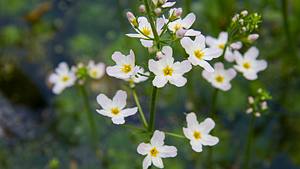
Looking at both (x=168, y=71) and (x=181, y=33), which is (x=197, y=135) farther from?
(x=181, y=33)

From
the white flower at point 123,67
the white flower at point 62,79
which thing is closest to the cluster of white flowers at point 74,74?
the white flower at point 62,79

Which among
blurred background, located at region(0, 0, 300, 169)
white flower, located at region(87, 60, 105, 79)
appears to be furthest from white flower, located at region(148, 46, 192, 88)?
blurred background, located at region(0, 0, 300, 169)

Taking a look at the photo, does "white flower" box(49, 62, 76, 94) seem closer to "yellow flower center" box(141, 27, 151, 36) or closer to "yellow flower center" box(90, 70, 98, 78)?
"yellow flower center" box(90, 70, 98, 78)

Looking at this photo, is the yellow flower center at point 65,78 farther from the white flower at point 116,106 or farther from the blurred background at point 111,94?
the white flower at point 116,106

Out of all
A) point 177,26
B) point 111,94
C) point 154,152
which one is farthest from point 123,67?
point 111,94

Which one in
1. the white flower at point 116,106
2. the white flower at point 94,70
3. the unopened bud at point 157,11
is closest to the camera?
the unopened bud at point 157,11

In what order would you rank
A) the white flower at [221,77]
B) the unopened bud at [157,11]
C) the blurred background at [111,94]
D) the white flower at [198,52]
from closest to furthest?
the unopened bud at [157,11] → the white flower at [198,52] → the white flower at [221,77] → the blurred background at [111,94]
